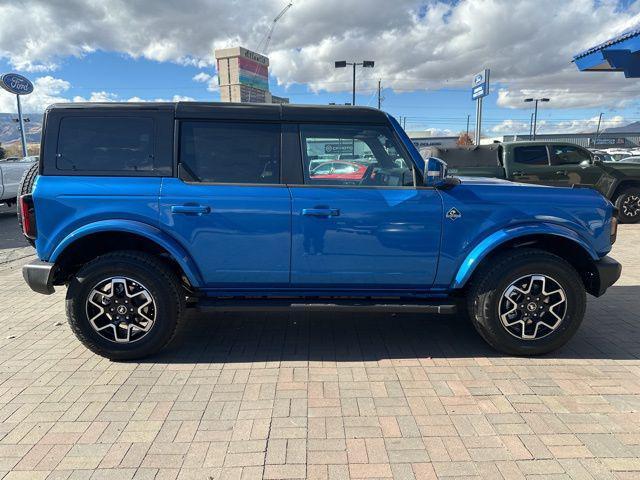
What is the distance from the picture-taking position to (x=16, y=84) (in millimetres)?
21828

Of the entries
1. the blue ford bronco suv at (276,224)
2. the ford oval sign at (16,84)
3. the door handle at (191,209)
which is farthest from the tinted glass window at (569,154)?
the ford oval sign at (16,84)

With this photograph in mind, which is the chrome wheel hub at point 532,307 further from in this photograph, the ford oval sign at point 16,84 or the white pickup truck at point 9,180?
the ford oval sign at point 16,84

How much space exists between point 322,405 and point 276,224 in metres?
1.32

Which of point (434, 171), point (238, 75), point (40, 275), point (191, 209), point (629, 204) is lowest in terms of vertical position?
point (40, 275)

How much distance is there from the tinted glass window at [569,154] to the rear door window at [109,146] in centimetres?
943

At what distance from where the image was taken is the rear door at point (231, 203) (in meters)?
3.20

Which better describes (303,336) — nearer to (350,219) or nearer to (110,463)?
(350,219)

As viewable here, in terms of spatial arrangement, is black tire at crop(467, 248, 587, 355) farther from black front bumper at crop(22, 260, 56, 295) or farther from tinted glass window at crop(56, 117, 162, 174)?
black front bumper at crop(22, 260, 56, 295)

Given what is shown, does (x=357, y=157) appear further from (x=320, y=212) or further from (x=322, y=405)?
(x=322, y=405)

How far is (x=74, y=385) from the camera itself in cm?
310

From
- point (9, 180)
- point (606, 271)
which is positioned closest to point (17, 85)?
point (9, 180)

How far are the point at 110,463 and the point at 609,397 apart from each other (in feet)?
10.3

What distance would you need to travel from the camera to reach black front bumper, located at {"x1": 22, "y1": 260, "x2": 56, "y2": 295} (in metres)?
3.22

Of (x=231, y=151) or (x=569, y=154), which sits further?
(x=569, y=154)
